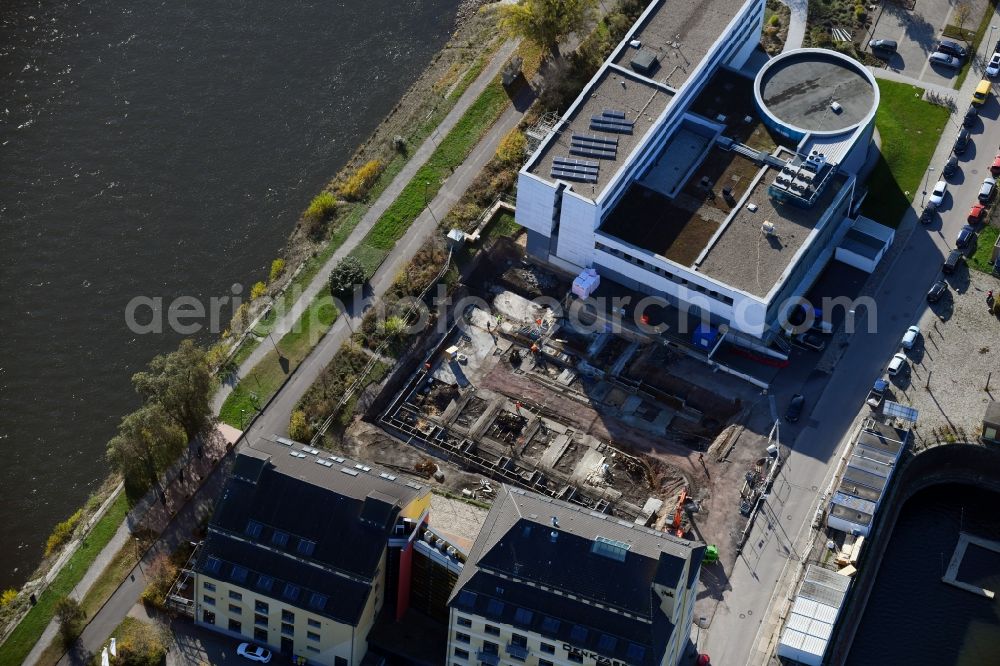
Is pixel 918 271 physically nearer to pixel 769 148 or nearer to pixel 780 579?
pixel 769 148

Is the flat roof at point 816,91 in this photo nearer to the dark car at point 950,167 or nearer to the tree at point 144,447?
the dark car at point 950,167

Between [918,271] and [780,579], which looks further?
[918,271]

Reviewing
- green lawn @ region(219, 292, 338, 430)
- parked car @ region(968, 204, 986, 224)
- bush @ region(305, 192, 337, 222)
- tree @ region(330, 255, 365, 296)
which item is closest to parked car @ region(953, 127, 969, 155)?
parked car @ region(968, 204, 986, 224)

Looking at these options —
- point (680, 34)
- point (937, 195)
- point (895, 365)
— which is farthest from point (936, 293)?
point (680, 34)

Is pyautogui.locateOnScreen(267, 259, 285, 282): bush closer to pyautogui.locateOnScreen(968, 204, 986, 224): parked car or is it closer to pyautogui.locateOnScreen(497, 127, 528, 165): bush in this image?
pyautogui.locateOnScreen(497, 127, 528, 165): bush

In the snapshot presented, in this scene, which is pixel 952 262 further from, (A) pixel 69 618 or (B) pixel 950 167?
(A) pixel 69 618

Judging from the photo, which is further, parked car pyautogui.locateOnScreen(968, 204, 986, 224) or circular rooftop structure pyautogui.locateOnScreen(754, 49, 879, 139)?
parked car pyautogui.locateOnScreen(968, 204, 986, 224)

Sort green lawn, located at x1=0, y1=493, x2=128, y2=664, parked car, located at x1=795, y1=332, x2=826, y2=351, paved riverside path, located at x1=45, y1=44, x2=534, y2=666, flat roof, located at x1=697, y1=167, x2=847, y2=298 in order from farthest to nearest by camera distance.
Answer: parked car, located at x1=795, y1=332, x2=826, y2=351
flat roof, located at x1=697, y1=167, x2=847, y2=298
paved riverside path, located at x1=45, y1=44, x2=534, y2=666
green lawn, located at x1=0, y1=493, x2=128, y2=664

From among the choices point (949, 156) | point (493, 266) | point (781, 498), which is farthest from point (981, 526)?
point (493, 266)
